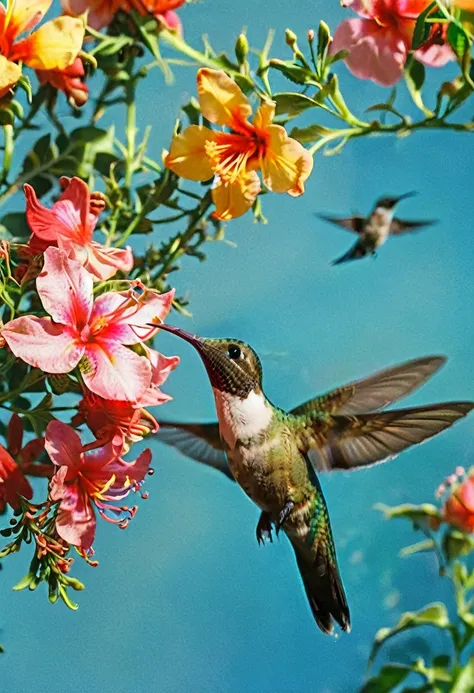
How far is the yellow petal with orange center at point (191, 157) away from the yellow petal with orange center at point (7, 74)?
0.13 m

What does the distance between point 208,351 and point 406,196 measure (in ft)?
0.93

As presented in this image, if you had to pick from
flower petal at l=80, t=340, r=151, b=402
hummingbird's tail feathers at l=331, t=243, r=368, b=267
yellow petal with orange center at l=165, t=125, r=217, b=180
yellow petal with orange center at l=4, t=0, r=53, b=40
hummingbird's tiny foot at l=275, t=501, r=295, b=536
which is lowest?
hummingbird's tiny foot at l=275, t=501, r=295, b=536

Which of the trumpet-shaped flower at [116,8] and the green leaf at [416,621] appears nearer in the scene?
the trumpet-shaped flower at [116,8]

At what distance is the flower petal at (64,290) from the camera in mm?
550

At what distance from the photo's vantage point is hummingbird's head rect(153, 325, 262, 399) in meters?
0.67

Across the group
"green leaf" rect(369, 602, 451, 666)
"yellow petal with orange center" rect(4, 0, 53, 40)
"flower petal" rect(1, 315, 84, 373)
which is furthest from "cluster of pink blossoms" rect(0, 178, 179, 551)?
"green leaf" rect(369, 602, 451, 666)

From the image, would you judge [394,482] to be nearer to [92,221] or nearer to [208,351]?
[208,351]

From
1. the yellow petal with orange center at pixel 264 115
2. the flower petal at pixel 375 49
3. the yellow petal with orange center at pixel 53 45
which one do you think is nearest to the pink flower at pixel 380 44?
the flower petal at pixel 375 49

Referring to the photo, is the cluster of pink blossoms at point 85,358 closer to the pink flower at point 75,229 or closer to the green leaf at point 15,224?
the pink flower at point 75,229

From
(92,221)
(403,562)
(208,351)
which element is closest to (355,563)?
(403,562)

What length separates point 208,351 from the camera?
67cm

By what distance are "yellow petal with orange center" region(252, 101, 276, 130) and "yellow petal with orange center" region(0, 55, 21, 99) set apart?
164 mm

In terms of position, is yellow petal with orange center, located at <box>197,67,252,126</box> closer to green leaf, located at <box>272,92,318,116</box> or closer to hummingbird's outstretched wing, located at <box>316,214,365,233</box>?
green leaf, located at <box>272,92,318,116</box>

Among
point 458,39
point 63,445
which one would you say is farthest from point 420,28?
point 63,445
